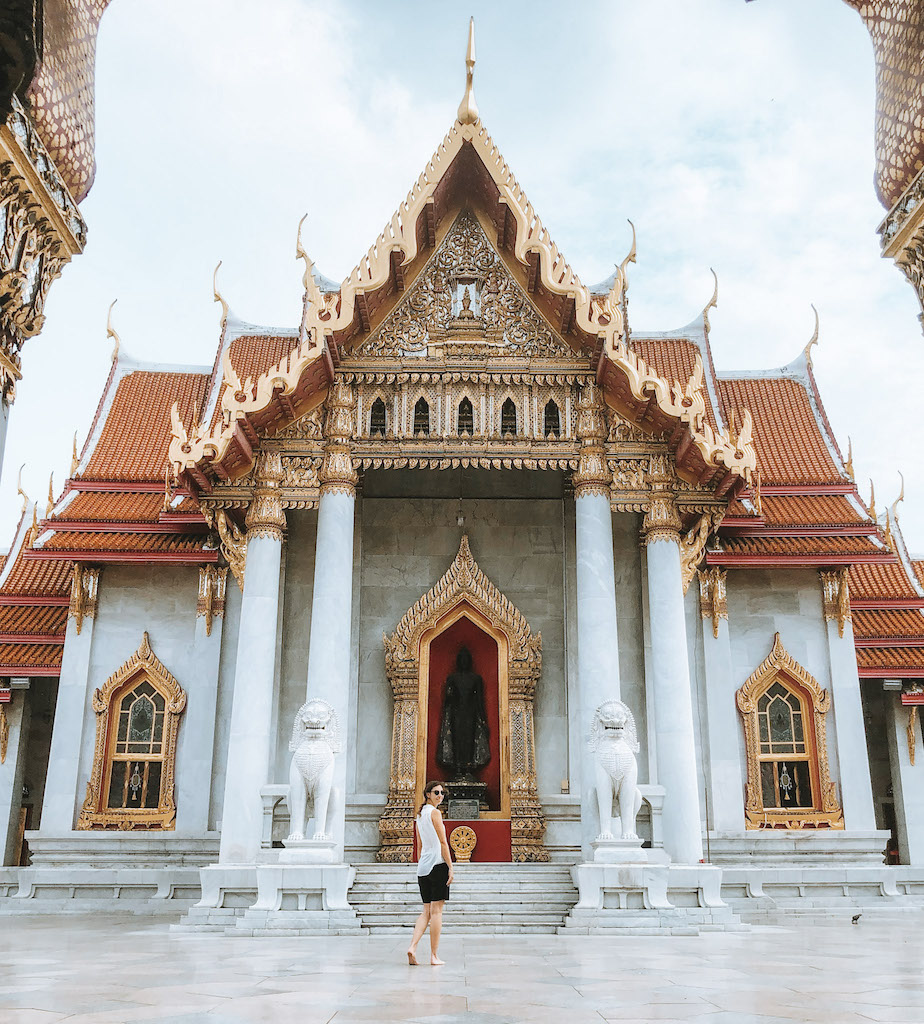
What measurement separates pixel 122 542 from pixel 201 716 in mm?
2535

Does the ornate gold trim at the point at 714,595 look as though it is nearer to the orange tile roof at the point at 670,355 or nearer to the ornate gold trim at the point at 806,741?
the ornate gold trim at the point at 806,741

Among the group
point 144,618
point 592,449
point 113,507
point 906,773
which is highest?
point 113,507

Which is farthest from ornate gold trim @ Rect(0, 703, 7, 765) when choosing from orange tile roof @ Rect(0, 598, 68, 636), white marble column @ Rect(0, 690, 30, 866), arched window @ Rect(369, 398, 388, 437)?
arched window @ Rect(369, 398, 388, 437)

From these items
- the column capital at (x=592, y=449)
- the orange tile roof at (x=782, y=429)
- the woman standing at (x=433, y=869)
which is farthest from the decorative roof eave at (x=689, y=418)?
the woman standing at (x=433, y=869)

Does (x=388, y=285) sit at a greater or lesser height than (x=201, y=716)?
greater

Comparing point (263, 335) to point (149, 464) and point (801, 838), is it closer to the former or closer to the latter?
point (149, 464)

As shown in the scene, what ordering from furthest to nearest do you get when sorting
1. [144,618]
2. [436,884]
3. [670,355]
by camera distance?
[670,355] < [144,618] < [436,884]

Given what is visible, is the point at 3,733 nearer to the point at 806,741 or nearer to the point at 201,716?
the point at 201,716

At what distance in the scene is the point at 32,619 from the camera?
603 inches

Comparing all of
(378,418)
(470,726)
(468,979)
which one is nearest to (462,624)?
(470,726)

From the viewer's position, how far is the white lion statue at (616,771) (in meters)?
9.97

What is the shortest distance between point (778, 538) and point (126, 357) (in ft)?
34.1

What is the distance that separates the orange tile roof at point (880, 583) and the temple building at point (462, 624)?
6cm

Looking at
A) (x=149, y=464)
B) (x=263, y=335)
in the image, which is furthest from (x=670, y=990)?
(x=263, y=335)
